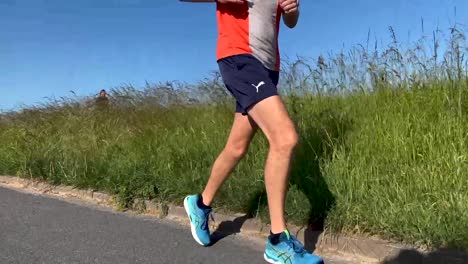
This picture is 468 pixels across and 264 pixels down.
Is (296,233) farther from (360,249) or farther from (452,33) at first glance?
(452,33)

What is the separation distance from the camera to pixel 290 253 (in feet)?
11.4

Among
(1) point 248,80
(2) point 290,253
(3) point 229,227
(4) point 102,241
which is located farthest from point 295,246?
(4) point 102,241

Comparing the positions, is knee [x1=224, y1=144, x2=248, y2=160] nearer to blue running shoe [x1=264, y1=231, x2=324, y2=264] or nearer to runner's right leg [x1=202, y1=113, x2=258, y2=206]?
runner's right leg [x1=202, y1=113, x2=258, y2=206]

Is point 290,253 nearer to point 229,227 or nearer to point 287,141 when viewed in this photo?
point 287,141

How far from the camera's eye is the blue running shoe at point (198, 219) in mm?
4195

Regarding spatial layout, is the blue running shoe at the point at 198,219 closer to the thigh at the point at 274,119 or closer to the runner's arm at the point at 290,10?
the thigh at the point at 274,119

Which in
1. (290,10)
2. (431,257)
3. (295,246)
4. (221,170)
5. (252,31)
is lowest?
(431,257)

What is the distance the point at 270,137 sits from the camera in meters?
3.54

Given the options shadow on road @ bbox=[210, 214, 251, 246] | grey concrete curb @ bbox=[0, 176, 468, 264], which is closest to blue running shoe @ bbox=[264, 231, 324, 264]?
grey concrete curb @ bbox=[0, 176, 468, 264]

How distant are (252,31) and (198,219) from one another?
60.7 inches

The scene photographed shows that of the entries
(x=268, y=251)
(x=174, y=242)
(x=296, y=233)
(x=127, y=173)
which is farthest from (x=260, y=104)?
(x=127, y=173)

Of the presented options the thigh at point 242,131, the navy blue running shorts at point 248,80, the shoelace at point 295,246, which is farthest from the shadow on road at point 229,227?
the navy blue running shorts at point 248,80

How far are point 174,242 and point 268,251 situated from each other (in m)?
1.18

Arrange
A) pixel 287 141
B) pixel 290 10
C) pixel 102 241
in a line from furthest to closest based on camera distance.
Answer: pixel 102 241
pixel 290 10
pixel 287 141
